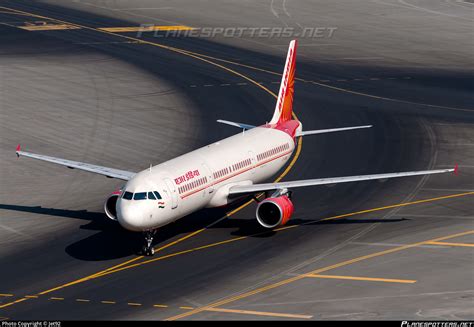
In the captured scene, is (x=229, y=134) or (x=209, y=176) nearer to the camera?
(x=209, y=176)

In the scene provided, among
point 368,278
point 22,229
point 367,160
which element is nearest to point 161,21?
point 367,160

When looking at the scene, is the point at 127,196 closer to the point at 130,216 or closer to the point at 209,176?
the point at 130,216

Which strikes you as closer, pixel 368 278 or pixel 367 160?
pixel 368 278

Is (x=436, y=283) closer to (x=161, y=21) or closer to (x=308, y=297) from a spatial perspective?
(x=308, y=297)

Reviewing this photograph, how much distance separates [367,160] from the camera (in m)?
88.3

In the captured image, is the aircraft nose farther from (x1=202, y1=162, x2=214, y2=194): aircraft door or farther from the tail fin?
the tail fin

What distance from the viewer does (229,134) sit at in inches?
3841

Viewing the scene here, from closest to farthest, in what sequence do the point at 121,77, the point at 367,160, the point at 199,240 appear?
the point at 199,240
the point at 367,160
the point at 121,77

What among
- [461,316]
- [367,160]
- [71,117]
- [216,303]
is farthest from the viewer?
[71,117]

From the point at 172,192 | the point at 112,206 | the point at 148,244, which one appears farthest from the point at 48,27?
the point at 172,192

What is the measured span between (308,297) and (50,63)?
74.9m

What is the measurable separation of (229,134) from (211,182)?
2959 cm

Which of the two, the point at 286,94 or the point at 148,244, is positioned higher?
the point at 286,94
